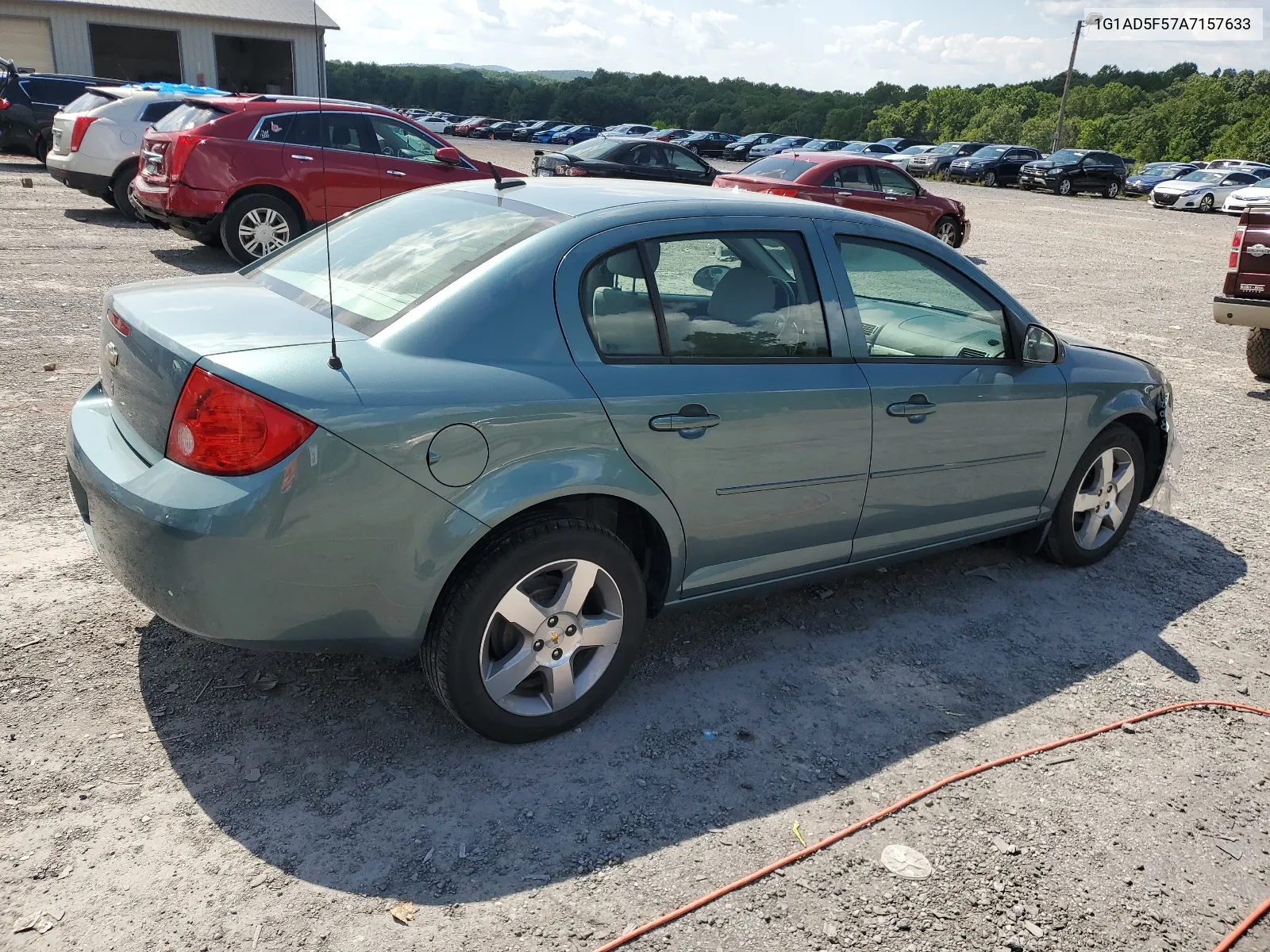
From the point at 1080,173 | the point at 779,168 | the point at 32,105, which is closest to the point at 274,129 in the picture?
the point at 779,168

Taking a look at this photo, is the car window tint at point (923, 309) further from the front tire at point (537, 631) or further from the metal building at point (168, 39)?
the metal building at point (168, 39)

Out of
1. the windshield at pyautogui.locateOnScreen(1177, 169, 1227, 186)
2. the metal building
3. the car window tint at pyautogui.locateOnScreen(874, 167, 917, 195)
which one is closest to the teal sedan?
the car window tint at pyautogui.locateOnScreen(874, 167, 917, 195)

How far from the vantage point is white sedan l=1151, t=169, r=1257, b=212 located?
102 ft

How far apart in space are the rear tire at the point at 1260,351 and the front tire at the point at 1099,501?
5.06m

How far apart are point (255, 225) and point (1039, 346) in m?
8.52

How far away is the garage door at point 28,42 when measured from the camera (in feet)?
102

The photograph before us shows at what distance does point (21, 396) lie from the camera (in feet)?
19.7

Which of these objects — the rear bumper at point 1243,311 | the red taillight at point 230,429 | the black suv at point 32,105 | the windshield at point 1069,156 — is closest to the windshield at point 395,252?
the red taillight at point 230,429

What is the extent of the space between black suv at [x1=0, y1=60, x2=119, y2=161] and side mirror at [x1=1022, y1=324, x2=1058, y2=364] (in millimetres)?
19549

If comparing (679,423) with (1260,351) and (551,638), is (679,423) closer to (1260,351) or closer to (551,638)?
(551,638)

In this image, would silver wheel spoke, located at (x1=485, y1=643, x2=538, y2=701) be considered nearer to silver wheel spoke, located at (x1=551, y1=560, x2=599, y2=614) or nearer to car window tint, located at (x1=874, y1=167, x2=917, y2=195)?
silver wheel spoke, located at (x1=551, y1=560, x2=599, y2=614)

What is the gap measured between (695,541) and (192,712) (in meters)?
1.67

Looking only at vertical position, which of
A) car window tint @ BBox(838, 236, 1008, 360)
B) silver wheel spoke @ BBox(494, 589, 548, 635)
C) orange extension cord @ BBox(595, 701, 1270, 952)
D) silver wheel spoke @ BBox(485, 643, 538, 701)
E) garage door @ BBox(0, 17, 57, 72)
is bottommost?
orange extension cord @ BBox(595, 701, 1270, 952)

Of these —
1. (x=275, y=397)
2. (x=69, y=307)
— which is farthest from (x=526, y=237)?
(x=69, y=307)
